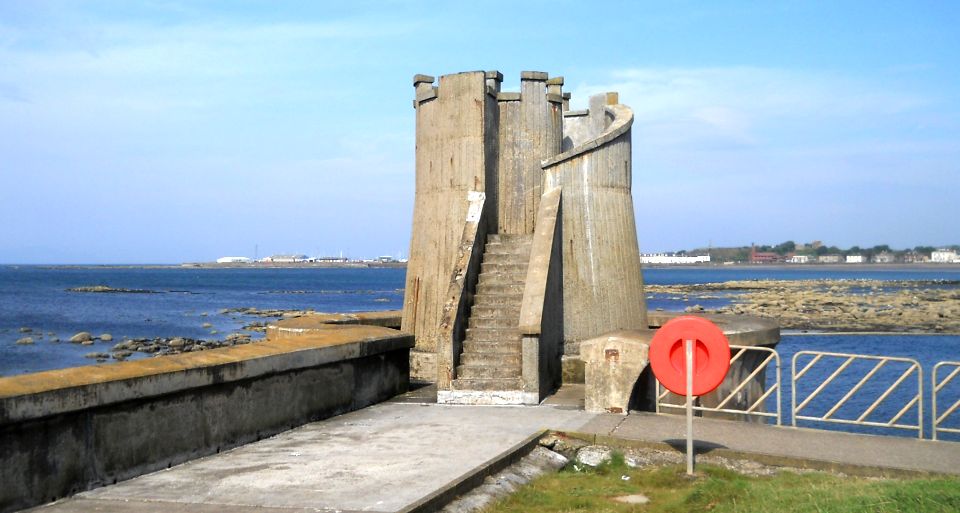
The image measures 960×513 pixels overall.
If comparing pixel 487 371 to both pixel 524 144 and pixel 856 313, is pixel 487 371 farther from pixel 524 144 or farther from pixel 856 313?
pixel 856 313

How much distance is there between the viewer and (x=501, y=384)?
1171 centimetres

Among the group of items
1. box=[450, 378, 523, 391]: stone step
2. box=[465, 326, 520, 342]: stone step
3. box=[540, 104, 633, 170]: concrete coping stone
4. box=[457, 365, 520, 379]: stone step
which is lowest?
box=[450, 378, 523, 391]: stone step

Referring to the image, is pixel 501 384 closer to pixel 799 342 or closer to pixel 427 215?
pixel 427 215

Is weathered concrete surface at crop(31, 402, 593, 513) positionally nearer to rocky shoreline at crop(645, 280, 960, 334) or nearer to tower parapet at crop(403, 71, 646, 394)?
tower parapet at crop(403, 71, 646, 394)

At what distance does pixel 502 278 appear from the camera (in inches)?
547

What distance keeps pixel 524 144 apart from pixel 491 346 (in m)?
4.00

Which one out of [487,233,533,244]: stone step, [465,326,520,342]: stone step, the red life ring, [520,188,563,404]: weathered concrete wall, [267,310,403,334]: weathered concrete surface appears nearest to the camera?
the red life ring

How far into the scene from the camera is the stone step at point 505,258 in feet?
46.6

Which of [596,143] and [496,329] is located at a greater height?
[596,143]

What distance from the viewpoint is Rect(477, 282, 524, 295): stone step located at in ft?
44.7

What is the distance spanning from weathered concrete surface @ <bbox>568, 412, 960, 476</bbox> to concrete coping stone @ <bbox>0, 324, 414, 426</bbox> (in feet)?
10.8

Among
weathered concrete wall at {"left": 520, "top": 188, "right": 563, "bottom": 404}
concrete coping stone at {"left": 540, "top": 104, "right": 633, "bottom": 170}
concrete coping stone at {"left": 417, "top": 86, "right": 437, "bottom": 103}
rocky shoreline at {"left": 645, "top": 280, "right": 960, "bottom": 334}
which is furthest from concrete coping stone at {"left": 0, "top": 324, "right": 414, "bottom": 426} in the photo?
rocky shoreline at {"left": 645, "top": 280, "right": 960, "bottom": 334}

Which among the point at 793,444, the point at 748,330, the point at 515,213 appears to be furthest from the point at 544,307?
the point at 793,444

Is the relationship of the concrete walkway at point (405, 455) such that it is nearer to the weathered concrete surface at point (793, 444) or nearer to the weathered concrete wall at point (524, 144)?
the weathered concrete surface at point (793, 444)
